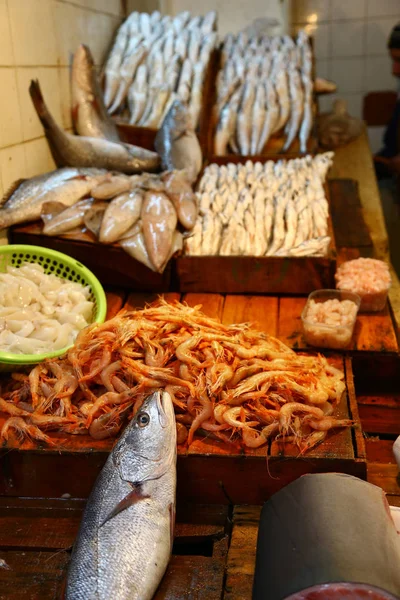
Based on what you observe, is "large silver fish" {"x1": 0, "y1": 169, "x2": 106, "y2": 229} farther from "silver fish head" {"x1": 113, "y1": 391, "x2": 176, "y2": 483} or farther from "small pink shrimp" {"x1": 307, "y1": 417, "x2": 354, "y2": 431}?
"small pink shrimp" {"x1": 307, "y1": 417, "x2": 354, "y2": 431}

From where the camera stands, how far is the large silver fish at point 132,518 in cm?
228

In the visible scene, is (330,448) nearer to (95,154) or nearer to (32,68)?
(95,154)

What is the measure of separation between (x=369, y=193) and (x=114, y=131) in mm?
2839

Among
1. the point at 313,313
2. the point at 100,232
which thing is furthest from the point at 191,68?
the point at 313,313

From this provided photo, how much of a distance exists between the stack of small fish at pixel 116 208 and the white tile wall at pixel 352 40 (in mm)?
6954

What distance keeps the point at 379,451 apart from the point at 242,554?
46.5 inches

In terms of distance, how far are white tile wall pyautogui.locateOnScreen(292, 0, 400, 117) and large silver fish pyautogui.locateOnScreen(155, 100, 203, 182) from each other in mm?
5670

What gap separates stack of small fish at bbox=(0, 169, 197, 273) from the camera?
14.8 ft

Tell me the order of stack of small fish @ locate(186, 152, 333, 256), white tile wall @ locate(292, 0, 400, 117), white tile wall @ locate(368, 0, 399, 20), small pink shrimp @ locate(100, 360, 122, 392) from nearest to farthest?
small pink shrimp @ locate(100, 360, 122, 392)
stack of small fish @ locate(186, 152, 333, 256)
white tile wall @ locate(368, 0, 399, 20)
white tile wall @ locate(292, 0, 400, 117)

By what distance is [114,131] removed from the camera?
20.6 feet

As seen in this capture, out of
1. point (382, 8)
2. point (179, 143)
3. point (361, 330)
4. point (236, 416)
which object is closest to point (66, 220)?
point (179, 143)

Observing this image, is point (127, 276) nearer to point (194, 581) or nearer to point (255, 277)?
point (255, 277)

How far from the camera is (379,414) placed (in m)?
3.98

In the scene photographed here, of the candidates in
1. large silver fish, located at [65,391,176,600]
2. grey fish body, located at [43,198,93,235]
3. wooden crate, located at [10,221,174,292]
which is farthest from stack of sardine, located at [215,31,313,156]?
large silver fish, located at [65,391,176,600]
